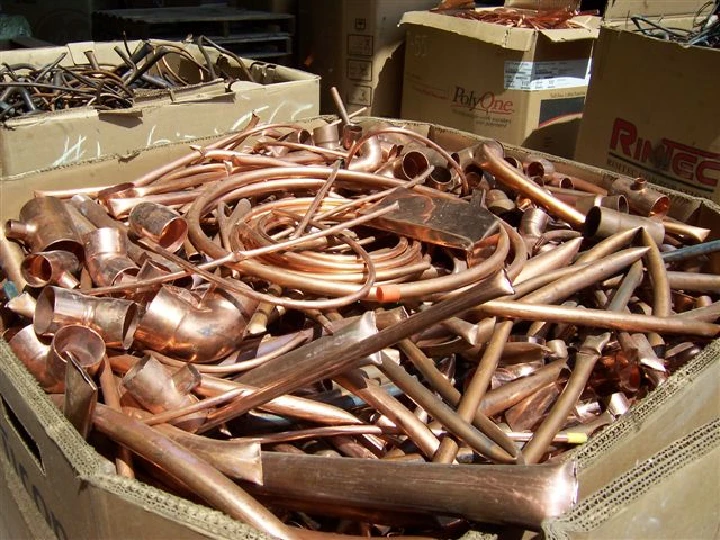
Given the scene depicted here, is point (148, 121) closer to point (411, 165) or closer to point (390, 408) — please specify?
point (411, 165)

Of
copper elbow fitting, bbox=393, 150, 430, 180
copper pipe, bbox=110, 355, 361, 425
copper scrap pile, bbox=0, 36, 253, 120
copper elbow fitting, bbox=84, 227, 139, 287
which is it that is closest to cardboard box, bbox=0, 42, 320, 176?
copper scrap pile, bbox=0, 36, 253, 120

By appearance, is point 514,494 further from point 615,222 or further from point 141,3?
point 141,3

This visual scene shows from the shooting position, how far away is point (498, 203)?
5.27 feet

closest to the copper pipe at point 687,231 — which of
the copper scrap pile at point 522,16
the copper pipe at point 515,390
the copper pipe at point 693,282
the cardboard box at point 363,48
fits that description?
the copper pipe at point 693,282

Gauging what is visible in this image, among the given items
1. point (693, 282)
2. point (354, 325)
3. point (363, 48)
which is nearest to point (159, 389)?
point (354, 325)

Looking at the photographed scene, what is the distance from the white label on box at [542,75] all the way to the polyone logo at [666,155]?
485 mm

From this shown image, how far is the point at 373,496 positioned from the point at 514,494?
17cm

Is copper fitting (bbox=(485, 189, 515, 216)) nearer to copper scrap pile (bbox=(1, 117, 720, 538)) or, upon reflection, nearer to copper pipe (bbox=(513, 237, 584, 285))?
copper scrap pile (bbox=(1, 117, 720, 538))

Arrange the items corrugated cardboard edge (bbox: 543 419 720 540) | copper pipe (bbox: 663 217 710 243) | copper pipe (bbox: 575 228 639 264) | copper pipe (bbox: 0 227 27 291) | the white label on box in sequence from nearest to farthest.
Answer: corrugated cardboard edge (bbox: 543 419 720 540), copper pipe (bbox: 0 227 27 291), copper pipe (bbox: 575 228 639 264), copper pipe (bbox: 663 217 710 243), the white label on box

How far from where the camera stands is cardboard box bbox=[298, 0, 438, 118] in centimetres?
335

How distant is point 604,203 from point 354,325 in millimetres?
851

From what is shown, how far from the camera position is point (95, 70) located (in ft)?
8.55

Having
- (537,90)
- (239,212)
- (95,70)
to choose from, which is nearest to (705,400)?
(239,212)

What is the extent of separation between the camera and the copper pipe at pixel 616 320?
4.04ft
